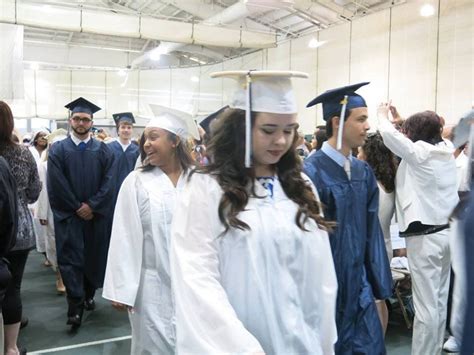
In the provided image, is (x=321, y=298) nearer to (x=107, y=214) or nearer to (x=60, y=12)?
(x=107, y=214)

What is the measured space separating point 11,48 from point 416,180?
7279mm

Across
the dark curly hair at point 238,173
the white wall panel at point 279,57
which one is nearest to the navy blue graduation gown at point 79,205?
the dark curly hair at point 238,173

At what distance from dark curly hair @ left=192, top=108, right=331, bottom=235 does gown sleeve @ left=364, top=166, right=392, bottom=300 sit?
63cm

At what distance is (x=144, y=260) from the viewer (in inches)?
94.9

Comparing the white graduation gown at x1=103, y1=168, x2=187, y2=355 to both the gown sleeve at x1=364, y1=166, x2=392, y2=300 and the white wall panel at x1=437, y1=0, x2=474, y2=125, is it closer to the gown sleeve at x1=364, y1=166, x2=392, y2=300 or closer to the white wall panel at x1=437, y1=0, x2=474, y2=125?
the gown sleeve at x1=364, y1=166, x2=392, y2=300

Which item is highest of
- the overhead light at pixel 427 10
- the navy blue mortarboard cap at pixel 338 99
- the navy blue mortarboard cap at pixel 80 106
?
the overhead light at pixel 427 10

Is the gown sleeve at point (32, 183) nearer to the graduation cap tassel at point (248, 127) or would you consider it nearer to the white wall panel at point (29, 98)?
the graduation cap tassel at point (248, 127)

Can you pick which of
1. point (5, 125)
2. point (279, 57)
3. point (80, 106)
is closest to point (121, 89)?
point (279, 57)

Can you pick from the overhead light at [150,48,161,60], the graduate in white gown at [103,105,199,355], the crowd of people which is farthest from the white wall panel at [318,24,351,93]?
the graduate in white gown at [103,105,199,355]

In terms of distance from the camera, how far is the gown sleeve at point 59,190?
3877mm

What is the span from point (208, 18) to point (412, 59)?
4.52 metres

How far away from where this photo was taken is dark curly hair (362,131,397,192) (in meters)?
3.29

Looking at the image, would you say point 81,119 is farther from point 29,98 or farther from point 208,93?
point 29,98

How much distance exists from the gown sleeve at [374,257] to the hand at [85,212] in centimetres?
261
